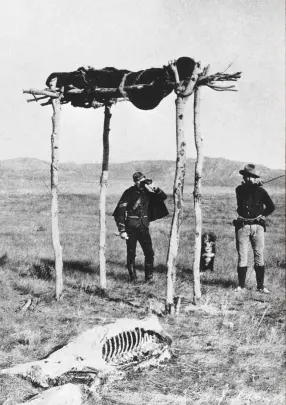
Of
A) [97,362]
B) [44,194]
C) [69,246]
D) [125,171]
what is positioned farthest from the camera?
[125,171]

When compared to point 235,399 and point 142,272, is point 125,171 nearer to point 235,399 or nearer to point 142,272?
point 142,272

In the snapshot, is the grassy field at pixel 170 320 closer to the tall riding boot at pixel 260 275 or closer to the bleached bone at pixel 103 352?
the bleached bone at pixel 103 352

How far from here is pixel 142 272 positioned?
36.9ft

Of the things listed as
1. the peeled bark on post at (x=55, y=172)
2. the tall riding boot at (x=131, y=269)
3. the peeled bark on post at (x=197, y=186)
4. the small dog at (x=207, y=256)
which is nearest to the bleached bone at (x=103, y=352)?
the peeled bark on post at (x=197, y=186)

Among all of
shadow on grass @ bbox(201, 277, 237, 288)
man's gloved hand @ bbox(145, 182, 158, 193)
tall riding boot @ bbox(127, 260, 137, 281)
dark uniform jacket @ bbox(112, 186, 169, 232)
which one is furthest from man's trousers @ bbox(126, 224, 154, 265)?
shadow on grass @ bbox(201, 277, 237, 288)

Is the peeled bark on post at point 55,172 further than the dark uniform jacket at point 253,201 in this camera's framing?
No

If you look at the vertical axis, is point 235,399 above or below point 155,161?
below

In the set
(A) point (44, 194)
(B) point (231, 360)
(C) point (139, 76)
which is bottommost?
(B) point (231, 360)

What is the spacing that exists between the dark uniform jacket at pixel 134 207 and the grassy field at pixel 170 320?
4.13ft

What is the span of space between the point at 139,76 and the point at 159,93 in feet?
1.38

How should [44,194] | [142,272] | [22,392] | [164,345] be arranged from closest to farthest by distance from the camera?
[22,392], [164,345], [142,272], [44,194]

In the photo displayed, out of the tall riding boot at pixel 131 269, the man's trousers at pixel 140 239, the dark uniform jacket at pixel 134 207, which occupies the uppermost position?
the dark uniform jacket at pixel 134 207

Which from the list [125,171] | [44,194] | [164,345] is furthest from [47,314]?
[125,171]

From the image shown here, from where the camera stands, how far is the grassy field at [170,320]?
200 inches
